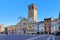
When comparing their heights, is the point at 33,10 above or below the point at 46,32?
above

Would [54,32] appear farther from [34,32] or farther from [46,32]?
[34,32]

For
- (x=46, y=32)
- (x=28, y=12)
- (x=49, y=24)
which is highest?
(x=28, y=12)

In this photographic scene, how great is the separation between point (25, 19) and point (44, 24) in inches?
581

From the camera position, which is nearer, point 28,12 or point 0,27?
point 0,27

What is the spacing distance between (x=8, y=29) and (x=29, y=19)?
13.9 metres

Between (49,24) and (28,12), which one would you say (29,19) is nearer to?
(28,12)

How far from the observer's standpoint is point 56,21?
60594mm

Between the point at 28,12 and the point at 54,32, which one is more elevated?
the point at 28,12

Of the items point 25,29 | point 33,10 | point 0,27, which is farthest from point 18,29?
point 33,10

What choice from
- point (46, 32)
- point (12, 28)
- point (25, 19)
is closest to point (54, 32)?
point (46, 32)

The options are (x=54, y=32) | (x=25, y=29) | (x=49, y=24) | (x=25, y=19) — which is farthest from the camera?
(x=25, y=19)

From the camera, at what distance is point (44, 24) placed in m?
62.4

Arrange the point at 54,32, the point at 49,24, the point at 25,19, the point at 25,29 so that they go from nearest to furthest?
1. the point at 54,32
2. the point at 49,24
3. the point at 25,29
4. the point at 25,19

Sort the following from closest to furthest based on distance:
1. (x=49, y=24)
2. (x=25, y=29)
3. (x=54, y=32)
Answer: (x=54, y=32) < (x=49, y=24) < (x=25, y=29)
